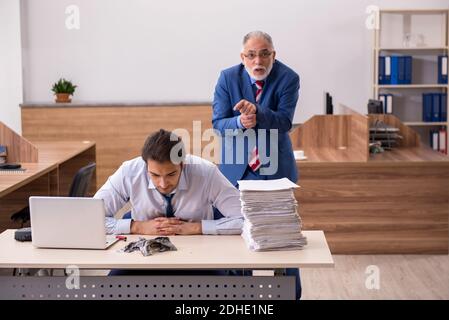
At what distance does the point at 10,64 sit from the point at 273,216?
6.51m

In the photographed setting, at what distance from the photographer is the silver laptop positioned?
129 inches

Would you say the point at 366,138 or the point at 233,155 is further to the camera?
the point at 366,138

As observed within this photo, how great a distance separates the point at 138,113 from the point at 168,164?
17.4 feet

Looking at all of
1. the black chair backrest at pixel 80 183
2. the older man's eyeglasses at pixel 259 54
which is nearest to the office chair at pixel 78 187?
the black chair backrest at pixel 80 183

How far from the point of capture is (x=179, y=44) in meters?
9.38

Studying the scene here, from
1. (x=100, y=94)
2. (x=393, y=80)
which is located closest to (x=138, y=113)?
(x=100, y=94)

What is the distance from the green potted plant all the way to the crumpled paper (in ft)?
19.2

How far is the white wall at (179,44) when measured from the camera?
30.6 ft

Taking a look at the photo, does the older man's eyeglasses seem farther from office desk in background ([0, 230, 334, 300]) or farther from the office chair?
A: the office chair

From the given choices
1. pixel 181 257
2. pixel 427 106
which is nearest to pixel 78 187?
pixel 181 257

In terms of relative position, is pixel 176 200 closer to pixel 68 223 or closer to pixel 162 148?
pixel 162 148

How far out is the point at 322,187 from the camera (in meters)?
6.02

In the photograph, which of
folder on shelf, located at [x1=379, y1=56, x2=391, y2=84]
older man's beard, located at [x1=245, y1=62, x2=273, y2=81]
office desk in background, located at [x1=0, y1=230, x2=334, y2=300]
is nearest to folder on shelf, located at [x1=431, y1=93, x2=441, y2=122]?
folder on shelf, located at [x1=379, y1=56, x2=391, y2=84]
